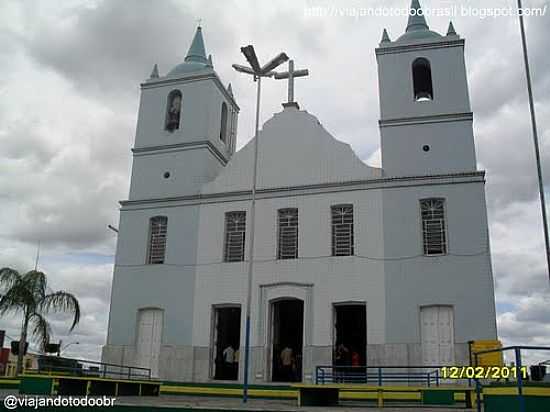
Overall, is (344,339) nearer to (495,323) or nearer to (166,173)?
(495,323)

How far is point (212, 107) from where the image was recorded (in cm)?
2400

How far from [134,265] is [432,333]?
11368mm

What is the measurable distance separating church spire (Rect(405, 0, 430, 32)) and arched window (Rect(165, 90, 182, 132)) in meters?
9.86

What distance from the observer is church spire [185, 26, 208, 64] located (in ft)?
85.1

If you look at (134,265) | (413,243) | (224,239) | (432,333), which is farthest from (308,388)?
(134,265)

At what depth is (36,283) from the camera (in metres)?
21.8

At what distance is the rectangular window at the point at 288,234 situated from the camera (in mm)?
20984

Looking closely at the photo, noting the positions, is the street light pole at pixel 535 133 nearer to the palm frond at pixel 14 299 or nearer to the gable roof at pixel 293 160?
the gable roof at pixel 293 160

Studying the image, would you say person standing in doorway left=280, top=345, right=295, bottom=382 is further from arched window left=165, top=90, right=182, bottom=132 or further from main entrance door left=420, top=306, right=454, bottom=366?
arched window left=165, top=90, right=182, bottom=132

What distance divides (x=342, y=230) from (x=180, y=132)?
8.10 meters

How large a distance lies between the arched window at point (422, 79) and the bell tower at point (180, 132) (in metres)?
8.12

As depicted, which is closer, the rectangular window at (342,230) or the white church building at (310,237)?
the white church building at (310,237)

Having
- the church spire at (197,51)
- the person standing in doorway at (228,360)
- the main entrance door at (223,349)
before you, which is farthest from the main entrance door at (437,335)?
the church spire at (197,51)

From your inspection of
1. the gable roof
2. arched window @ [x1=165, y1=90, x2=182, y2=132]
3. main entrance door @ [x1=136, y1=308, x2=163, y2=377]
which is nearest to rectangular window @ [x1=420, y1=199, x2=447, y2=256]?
the gable roof
